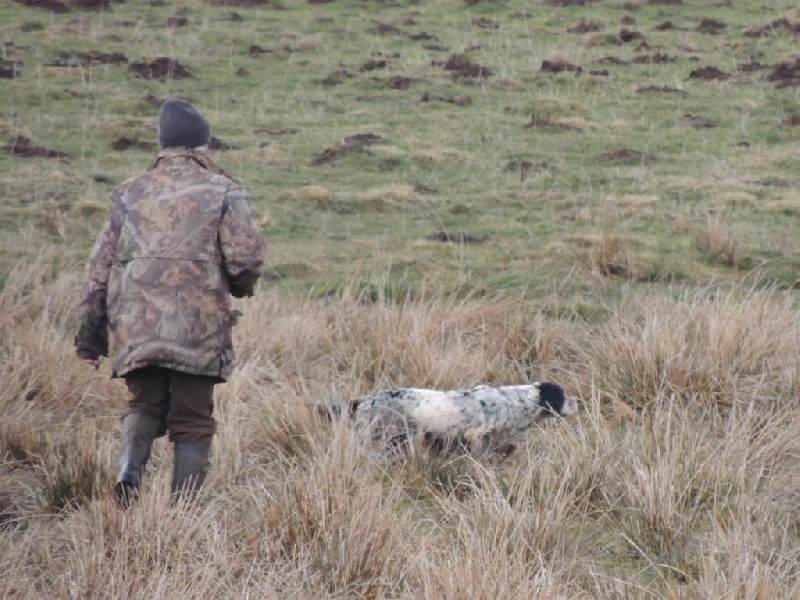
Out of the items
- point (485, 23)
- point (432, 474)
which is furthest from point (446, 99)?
point (432, 474)

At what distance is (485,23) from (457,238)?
1137 cm

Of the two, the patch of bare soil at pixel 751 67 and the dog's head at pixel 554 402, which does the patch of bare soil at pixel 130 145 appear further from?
the dog's head at pixel 554 402

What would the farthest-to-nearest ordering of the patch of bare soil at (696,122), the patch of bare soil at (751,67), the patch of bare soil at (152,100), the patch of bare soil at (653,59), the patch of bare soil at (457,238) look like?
the patch of bare soil at (653,59), the patch of bare soil at (751,67), the patch of bare soil at (152,100), the patch of bare soil at (696,122), the patch of bare soil at (457,238)

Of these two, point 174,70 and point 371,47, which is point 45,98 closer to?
point 174,70

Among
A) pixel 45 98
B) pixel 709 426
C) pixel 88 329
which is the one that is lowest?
pixel 45 98

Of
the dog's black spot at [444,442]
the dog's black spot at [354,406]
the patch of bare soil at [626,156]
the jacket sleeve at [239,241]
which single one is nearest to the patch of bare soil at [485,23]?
the patch of bare soil at [626,156]

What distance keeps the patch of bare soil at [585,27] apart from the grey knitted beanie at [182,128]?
1722 cm

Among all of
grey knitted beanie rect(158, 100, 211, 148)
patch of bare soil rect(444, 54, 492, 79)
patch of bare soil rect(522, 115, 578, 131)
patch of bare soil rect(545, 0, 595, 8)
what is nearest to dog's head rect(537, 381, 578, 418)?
grey knitted beanie rect(158, 100, 211, 148)

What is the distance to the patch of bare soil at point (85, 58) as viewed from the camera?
1878 centimetres

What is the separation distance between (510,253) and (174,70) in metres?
8.85

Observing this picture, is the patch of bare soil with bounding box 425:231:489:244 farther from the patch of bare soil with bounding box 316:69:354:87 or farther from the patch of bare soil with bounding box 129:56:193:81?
the patch of bare soil with bounding box 129:56:193:81

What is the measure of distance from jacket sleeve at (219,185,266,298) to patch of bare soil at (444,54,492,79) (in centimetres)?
1380

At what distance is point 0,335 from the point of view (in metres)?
Answer: 7.50

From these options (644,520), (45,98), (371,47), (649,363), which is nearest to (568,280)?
(649,363)
